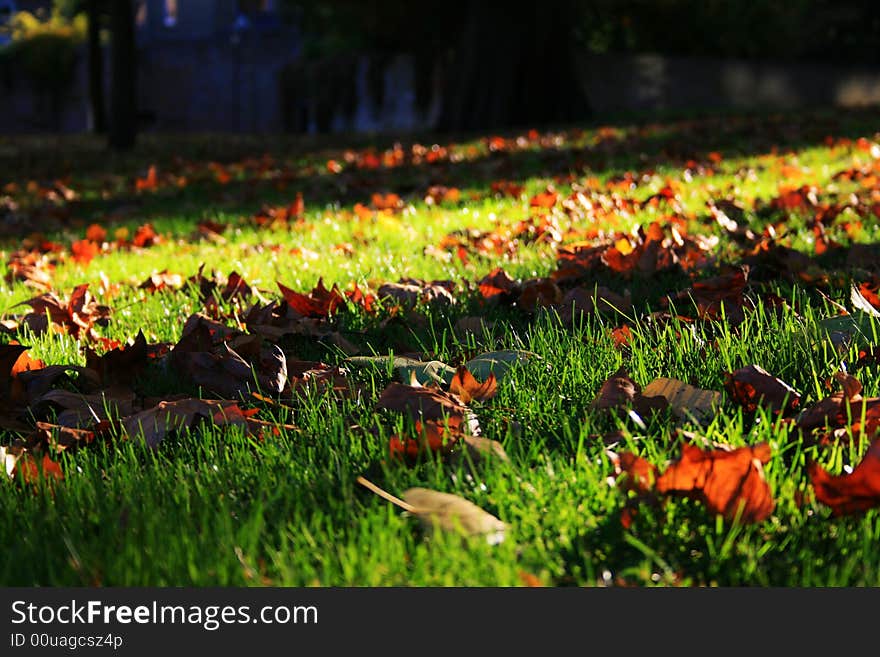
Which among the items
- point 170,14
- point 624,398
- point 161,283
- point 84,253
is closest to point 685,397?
point 624,398

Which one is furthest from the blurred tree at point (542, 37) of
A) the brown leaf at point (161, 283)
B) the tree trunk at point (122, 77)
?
the brown leaf at point (161, 283)

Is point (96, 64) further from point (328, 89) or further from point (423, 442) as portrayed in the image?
point (423, 442)

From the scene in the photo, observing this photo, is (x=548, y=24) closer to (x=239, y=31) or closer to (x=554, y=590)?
(x=554, y=590)

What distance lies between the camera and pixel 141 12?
4456 centimetres

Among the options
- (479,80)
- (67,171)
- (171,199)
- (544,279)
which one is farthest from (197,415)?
(479,80)

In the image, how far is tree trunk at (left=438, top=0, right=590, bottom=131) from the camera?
19391mm

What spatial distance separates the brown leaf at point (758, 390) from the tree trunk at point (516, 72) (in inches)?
682

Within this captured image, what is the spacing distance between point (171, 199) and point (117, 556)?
7.37 meters

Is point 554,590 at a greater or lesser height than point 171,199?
greater

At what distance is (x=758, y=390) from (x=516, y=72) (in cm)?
1810

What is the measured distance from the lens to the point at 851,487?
5.42ft

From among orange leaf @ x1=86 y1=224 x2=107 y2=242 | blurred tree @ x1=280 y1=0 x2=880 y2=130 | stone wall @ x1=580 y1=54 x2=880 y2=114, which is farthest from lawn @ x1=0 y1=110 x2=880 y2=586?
stone wall @ x1=580 y1=54 x2=880 y2=114

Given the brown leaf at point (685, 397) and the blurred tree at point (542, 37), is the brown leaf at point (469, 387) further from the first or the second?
the blurred tree at point (542, 37)

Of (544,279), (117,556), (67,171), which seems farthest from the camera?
(67,171)
